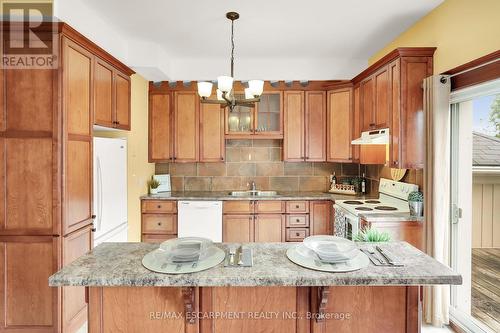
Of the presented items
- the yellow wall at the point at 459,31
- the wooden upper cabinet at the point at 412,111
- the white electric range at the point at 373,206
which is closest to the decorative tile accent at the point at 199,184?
the white electric range at the point at 373,206

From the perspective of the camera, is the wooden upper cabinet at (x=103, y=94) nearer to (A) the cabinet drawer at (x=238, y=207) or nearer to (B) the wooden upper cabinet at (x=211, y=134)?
(B) the wooden upper cabinet at (x=211, y=134)

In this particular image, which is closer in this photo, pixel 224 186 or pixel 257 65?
pixel 257 65

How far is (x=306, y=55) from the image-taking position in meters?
4.13

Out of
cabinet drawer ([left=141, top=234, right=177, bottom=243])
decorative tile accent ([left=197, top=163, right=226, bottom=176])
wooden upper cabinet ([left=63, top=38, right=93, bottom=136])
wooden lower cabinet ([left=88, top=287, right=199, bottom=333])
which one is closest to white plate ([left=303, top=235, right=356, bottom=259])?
wooden lower cabinet ([left=88, top=287, right=199, bottom=333])

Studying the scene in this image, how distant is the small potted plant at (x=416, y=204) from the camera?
9.38ft

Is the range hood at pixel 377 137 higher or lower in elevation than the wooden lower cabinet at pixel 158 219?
higher

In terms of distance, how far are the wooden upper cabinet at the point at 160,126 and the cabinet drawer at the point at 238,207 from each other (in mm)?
1136

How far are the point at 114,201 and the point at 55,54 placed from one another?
1513 millimetres

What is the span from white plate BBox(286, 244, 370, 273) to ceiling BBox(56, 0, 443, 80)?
2.21 m

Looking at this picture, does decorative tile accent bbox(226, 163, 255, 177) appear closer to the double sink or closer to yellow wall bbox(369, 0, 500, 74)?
the double sink

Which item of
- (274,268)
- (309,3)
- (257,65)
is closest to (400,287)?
(274,268)

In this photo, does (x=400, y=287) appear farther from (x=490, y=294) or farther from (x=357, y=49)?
→ (x=357, y=49)

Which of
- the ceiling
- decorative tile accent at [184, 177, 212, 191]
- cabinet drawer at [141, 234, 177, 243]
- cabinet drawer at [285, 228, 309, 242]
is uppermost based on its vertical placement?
the ceiling

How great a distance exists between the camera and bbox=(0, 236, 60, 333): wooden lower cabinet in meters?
2.29
